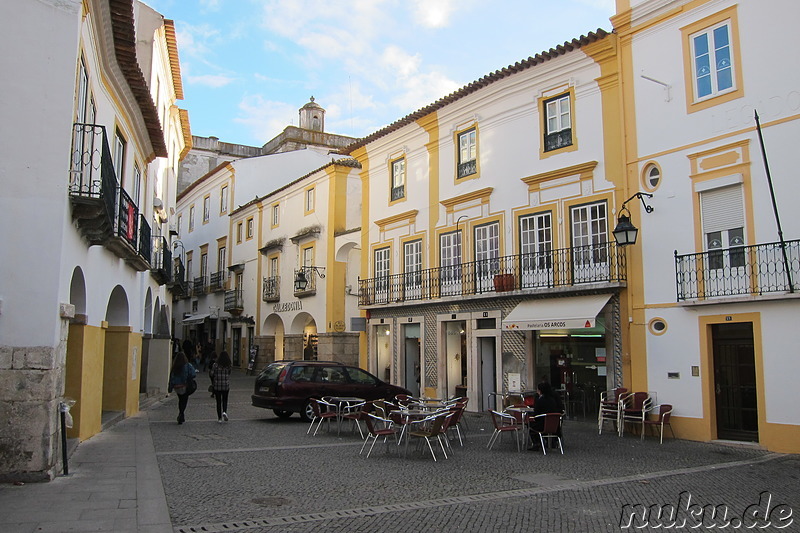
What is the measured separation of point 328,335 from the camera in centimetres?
2597

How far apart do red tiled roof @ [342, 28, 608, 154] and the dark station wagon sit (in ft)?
27.7

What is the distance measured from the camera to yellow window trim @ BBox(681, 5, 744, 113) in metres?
13.0

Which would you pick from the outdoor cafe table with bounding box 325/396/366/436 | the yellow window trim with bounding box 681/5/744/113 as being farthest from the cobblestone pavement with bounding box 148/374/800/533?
the yellow window trim with bounding box 681/5/744/113

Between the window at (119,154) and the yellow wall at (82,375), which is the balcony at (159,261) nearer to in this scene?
the window at (119,154)

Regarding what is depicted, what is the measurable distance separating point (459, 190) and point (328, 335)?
931cm

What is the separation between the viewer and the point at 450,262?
776 inches

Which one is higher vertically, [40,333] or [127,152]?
[127,152]

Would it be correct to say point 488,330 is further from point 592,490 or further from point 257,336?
point 257,336

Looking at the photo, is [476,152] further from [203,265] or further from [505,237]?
[203,265]

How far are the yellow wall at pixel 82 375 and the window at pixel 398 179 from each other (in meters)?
11.9

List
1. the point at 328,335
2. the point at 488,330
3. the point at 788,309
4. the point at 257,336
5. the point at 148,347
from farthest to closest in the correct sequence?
the point at 257,336, the point at 328,335, the point at 148,347, the point at 488,330, the point at 788,309

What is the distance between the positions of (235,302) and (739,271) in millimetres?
27284

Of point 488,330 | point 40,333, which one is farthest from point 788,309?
point 40,333

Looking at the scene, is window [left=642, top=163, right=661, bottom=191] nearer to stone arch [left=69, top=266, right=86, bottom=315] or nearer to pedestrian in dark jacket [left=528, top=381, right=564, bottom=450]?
pedestrian in dark jacket [left=528, top=381, right=564, bottom=450]
